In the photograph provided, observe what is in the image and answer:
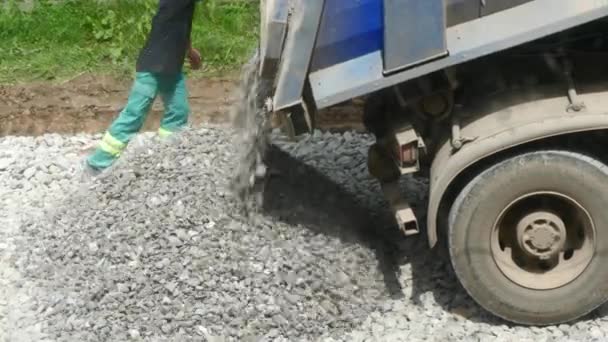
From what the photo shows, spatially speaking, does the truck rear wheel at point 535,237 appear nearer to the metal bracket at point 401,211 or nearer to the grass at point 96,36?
the metal bracket at point 401,211

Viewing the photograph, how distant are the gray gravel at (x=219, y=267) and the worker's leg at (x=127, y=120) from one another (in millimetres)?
587

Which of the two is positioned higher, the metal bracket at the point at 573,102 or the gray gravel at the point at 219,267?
the metal bracket at the point at 573,102

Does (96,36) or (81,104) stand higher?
(96,36)

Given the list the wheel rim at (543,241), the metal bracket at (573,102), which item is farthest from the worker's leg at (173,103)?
the metal bracket at (573,102)

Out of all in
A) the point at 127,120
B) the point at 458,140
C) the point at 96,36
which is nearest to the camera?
the point at 458,140

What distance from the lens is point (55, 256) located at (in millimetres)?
5738

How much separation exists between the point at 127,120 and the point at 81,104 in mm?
1591

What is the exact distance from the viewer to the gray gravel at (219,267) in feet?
17.0

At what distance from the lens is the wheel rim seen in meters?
5.00

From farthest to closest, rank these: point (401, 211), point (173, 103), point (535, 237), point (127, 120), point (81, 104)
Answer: point (81, 104) < point (173, 103) < point (127, 120) < point (401, 211) < point (535, 237)

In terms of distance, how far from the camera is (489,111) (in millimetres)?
4922

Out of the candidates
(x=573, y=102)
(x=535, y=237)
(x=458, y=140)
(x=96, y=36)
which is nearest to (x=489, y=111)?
(x=458, y=140)

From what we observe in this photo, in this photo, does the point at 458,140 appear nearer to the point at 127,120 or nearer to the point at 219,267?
the point at 219,267

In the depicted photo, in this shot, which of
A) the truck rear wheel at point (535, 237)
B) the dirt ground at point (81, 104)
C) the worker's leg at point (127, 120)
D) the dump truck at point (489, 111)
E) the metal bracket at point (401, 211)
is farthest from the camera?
the dirt ground at point (81, 104)
